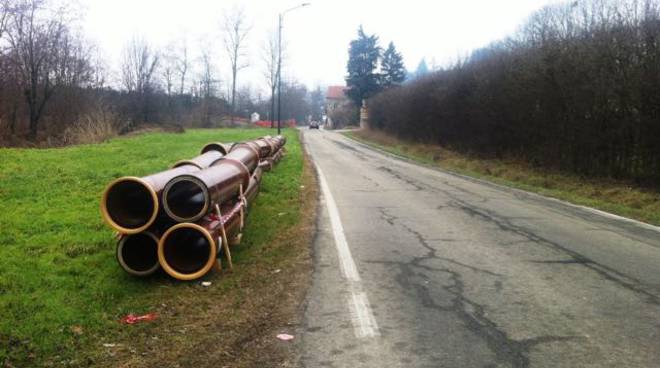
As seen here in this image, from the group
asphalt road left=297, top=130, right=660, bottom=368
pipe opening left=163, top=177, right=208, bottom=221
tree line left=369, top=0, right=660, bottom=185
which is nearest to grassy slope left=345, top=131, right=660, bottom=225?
tree line left=369, top=0, right=660, bottom=185

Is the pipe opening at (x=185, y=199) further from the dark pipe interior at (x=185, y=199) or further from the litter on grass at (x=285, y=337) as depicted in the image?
the litter on grass at (x=285, y=337)

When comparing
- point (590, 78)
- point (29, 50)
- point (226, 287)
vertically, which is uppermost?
point (29, 50)

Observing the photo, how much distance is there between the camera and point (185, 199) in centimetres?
686

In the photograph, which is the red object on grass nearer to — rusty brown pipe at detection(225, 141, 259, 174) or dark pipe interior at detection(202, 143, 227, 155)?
rusty brown pipe at detection(225, 141, 259, 174)

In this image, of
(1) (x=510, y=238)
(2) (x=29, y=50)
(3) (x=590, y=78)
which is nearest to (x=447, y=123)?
(3) (x=590, y=78)

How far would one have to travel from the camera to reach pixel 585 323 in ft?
16.2

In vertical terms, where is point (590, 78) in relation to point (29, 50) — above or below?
below

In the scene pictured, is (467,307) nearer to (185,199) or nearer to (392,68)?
(185,199)

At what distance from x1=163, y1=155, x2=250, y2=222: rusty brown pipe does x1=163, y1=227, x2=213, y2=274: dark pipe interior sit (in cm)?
22

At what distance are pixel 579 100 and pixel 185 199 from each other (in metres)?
15.1

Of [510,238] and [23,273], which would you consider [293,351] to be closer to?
[23,273]

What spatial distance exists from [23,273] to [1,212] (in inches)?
149

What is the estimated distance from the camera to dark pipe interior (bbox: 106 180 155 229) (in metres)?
6.21

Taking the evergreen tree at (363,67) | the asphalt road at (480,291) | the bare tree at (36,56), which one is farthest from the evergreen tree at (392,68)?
the asphalt road at (480,291)
